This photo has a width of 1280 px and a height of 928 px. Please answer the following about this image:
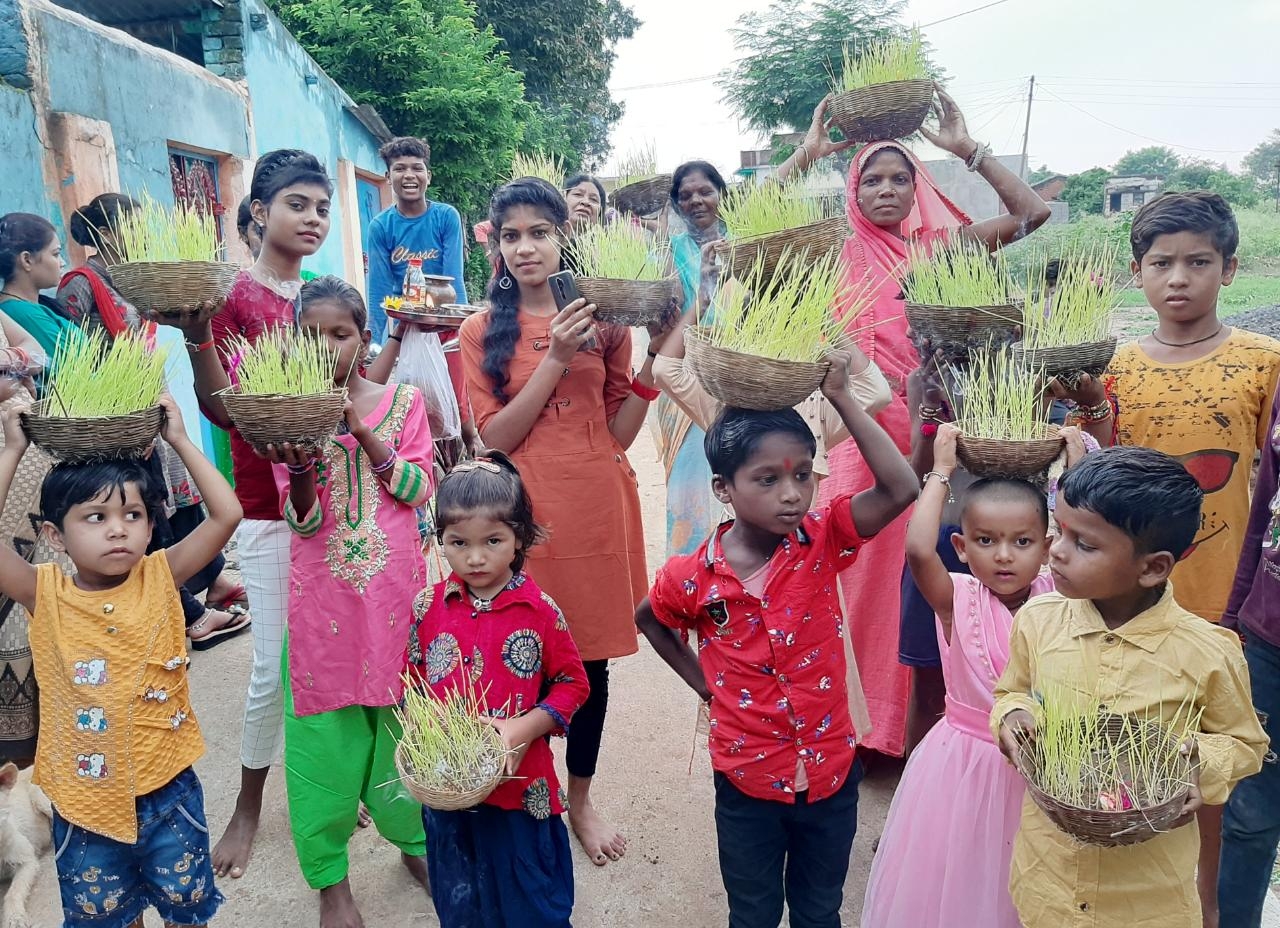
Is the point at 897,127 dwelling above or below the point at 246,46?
below

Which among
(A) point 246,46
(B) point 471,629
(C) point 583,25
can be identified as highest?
(C) point 583,25

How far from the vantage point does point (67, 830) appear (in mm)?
2156

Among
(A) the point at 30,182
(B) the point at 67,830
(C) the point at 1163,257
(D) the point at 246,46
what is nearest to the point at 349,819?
(B) the point at 67,830

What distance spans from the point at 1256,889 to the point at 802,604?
144cm

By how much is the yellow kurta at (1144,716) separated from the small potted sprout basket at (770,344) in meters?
0.79

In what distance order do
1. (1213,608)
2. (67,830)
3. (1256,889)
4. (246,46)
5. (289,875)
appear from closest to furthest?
(67,830) → (1256,889) → (1213,608) → (289,875) → (246,46)

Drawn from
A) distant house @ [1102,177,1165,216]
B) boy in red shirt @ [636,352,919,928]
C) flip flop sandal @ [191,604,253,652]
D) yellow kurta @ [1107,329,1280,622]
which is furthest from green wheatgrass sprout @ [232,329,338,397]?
distant house @ [1102,177,1165,216]

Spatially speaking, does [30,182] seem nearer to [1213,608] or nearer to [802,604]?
[802,604]

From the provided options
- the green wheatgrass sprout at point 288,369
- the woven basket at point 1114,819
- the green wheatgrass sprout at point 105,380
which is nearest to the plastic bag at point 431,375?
the green wheatgrass sprout at point 288,369

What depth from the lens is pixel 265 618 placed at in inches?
114

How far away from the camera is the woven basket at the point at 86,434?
203 centimetres

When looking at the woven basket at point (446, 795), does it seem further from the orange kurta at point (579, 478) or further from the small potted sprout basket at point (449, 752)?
the orange kurta at point (579, 478)

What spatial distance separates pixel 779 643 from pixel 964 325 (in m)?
0.93

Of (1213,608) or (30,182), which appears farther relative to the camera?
(30,182)
